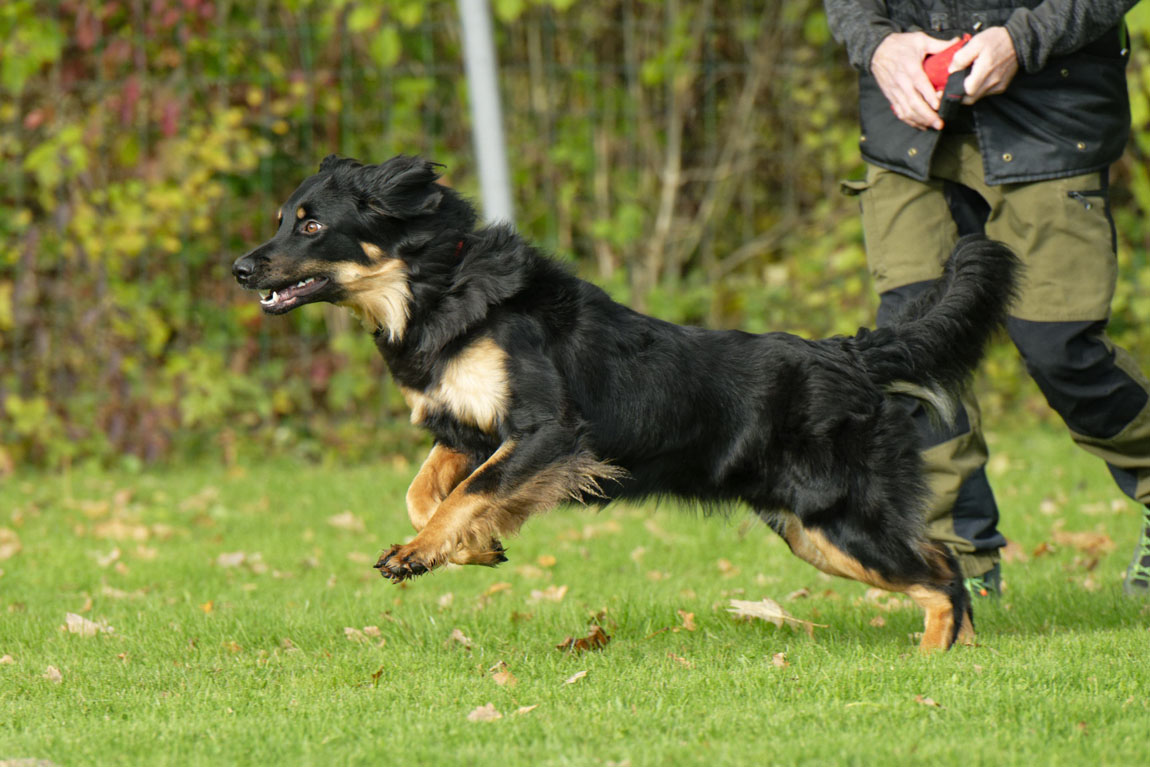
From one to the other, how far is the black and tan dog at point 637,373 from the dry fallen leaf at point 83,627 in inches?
49.6

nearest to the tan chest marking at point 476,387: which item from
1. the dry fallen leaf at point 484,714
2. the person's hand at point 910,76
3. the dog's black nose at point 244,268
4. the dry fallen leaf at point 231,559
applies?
the dog's black nose at point 244,268

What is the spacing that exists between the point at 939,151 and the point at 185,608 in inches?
121

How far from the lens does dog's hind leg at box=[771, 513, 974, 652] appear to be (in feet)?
12.2

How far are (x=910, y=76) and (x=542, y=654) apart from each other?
215cm

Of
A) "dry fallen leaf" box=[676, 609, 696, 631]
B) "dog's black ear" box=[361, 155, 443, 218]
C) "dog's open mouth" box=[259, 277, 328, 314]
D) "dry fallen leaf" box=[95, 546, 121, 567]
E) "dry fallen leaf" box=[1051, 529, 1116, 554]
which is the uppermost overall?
"dog's black ear" box=[361, 155, 443, 218]

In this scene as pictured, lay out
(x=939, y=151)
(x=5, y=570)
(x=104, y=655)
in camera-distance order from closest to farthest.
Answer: (x=104, y=655)
(x=939, y=151)
(x=5, y=570)

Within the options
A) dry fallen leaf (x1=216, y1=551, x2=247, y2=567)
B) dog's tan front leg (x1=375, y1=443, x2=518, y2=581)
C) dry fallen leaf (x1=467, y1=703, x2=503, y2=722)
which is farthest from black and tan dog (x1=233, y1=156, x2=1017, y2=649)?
dry fallen leaf (x1=216, y1=551, x2=247, y2=567)

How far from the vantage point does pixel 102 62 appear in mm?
7773

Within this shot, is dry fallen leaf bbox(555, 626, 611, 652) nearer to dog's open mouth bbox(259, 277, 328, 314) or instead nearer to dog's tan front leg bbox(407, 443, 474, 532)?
dog's tan front leg bbox(407, 443, 474, 532)

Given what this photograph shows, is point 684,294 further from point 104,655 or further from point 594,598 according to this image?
point 104,655

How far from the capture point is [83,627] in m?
4.19

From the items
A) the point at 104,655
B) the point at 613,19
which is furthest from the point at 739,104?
the point at 104,655

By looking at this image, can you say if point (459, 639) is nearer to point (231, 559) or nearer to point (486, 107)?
point (231, 559)

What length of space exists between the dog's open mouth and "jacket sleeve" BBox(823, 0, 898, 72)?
75.0 inches
